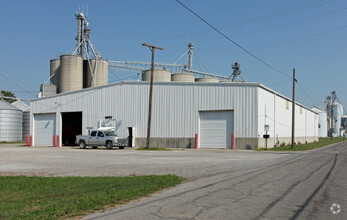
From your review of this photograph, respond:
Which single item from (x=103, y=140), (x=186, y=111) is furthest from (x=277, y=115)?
(x=103, y=140)

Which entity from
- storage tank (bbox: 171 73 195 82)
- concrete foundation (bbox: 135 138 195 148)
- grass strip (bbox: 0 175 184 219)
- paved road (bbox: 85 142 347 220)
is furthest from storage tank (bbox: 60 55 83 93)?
paved road (bbox: 85 142 347 220)

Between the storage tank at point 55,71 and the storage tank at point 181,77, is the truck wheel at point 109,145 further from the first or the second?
the storage tank at point 55,71

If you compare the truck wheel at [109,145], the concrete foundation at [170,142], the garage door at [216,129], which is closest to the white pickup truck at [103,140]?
the truck wheel at [109,145]

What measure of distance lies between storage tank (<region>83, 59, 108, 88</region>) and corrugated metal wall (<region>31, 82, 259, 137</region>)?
14.0 m

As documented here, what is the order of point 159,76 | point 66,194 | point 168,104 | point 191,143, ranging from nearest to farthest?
point 66,194 < point 191,143 < point 168,104 < point 159,76

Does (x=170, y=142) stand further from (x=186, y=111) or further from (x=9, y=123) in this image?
(x=9, y=123)

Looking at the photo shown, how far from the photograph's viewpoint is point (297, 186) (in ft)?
35.1

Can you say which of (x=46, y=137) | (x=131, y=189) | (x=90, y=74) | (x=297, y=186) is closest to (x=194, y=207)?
(x=131, y=189)

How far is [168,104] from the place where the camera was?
39.0 m

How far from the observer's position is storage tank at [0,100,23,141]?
63969 mm

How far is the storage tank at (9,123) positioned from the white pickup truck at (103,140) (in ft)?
105

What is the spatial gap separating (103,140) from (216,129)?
11.4 metres

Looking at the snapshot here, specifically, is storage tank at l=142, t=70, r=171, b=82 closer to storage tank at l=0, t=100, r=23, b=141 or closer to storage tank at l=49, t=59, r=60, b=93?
storage tank at l=49, t=59, r=60, b=93

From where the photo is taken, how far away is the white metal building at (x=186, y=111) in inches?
1398
